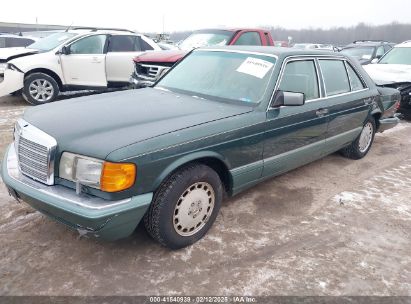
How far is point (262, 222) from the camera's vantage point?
137 inches

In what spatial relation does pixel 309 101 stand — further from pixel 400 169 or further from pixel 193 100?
pixel 400 169

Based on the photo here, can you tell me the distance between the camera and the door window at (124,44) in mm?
8562

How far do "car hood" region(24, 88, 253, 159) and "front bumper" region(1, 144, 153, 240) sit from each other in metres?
0.33

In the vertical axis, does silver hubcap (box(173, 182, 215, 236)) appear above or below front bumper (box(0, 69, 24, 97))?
below

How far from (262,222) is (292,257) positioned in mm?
584

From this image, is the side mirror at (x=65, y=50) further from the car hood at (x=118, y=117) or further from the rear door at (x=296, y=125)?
the rear door at (x=296, y=125)

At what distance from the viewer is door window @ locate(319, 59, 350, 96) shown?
167 inches

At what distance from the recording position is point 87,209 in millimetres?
2377

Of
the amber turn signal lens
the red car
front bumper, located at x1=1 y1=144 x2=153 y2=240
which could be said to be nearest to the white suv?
the red car


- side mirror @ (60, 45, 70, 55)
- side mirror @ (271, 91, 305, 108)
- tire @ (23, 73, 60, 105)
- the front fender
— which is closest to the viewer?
the front fender

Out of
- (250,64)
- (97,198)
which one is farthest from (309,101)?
(97,198)

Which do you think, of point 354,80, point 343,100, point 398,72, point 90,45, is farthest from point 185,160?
point 398,72

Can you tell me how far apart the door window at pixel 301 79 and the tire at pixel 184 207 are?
130cm

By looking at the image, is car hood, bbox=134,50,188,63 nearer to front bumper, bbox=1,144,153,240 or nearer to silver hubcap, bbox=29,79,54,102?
silver hubcap, bbox=29,79,54,102
